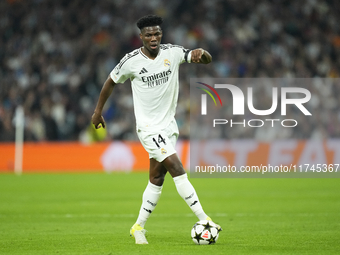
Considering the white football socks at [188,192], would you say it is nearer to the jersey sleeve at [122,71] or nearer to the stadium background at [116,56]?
the jersey sleeve at [122,71]

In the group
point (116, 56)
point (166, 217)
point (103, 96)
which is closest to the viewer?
point (103, 96)

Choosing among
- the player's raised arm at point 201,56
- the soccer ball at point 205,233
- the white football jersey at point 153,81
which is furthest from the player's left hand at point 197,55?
the soccer ball at point 205,233

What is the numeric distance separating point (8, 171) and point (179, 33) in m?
9.52

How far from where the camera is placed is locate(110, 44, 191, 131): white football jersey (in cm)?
684

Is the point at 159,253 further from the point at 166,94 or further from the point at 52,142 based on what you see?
the point at 52,142

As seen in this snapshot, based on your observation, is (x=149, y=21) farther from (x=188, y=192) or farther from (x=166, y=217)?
(x=166, y=217)

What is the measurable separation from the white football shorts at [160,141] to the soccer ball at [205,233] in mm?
869

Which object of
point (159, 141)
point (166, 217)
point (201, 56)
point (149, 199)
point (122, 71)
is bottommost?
point (166, 217)

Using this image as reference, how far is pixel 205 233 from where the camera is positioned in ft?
21.3

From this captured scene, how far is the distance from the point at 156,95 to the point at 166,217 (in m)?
3.62

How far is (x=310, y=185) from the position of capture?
1628 centimetres

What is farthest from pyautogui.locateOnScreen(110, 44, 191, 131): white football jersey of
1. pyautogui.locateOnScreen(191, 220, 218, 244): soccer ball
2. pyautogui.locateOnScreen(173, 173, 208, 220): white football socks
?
pyautogui.locateOnScreen(191, 220, 218, 244): soccer ball

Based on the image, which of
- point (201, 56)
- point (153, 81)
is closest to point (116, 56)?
point (153, 81)

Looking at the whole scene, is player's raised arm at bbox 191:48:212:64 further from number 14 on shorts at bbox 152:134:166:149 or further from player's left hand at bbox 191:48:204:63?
number 14 on shorts at bbox 152:134:166:149
